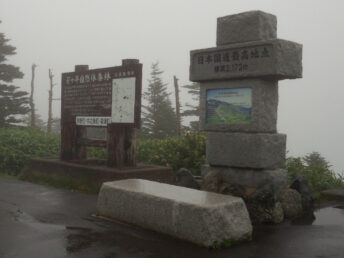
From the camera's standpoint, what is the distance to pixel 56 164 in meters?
10.5

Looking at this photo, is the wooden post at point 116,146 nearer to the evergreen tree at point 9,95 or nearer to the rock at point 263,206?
the rock at point 263,206

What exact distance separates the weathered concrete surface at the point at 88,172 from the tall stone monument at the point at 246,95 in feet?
5.14

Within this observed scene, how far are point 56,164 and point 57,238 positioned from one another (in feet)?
17.3

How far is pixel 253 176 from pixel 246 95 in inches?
60.7

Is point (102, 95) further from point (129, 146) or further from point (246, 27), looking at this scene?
point (246, 27)

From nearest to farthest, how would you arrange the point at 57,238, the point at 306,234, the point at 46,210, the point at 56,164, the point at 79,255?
the point at 79,255 < the point at 57,238 < the point at 306,234 < the point at 46,210 < the point at 56,164

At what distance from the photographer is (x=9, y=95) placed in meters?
24.2

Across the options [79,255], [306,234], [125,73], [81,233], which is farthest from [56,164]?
[306,234]

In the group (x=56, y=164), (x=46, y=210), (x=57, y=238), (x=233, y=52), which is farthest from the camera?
(x=56, y=164)

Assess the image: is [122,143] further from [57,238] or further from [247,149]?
[57,238]

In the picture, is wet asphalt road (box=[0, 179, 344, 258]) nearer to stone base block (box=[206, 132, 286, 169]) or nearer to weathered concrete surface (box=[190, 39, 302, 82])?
stone base block (box=[206, 132, 286, 169])

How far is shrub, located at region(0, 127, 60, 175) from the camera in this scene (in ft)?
43.9

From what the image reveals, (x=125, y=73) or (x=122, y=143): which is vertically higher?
(x=125, y=73)

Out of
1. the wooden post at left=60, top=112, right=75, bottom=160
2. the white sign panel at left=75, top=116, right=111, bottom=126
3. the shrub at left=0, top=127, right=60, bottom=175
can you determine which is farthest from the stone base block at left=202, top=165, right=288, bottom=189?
the shrub at left=0, top=127, right=60, bottom=175
